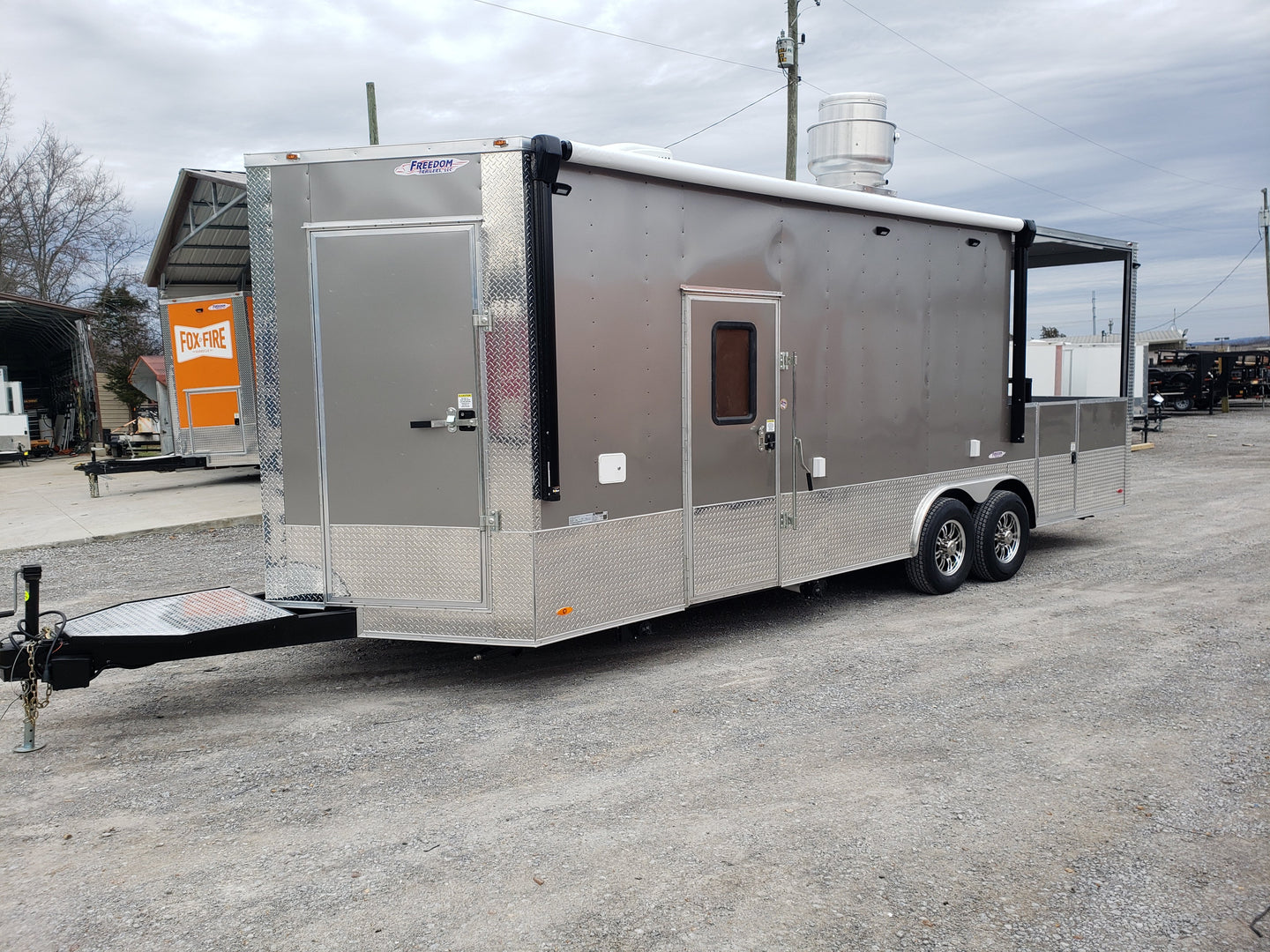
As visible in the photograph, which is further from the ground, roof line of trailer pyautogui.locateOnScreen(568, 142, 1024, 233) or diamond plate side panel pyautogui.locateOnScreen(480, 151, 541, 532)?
roof line of trailer pyautogui.locateOnScreen(568, 142, 1024, 233)

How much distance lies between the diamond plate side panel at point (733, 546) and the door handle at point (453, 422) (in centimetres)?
152

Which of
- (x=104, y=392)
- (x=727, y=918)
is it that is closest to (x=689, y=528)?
(x=727, y=918)

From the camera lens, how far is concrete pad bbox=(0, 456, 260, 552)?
10.9 metres

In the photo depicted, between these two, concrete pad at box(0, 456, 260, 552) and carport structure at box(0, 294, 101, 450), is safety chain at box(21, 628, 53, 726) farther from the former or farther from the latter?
carport structure at box(0, 294, 101, 450)

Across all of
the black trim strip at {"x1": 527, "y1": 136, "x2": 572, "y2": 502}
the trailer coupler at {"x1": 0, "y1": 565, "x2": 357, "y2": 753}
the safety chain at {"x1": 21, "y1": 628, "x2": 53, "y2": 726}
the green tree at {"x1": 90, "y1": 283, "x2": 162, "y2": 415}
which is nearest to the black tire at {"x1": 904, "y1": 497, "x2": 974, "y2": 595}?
the black trim strip at {"x1": 527, "y1": 136, "x2": 572, "y2": 502}

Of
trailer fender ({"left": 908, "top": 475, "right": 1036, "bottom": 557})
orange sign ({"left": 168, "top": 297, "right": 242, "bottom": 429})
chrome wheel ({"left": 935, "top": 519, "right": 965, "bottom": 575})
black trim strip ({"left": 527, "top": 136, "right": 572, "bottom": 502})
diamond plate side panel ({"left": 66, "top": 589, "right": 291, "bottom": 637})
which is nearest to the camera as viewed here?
diamond plate side panel ({"left": 66, "top": 589, "right": 291, "bottom": 637})

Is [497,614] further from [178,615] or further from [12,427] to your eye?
[12,427]

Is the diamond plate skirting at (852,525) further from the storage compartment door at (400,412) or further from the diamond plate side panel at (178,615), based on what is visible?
the diamond plate side panel at (178,615)

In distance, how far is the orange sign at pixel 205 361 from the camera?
1348 cm

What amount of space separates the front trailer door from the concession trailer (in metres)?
0.02

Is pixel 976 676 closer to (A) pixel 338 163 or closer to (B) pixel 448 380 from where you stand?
(B) pixel 448 380

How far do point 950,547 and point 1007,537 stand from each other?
2.72ft

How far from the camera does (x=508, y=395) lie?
4.92m

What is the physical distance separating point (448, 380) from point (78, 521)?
8.92 m
